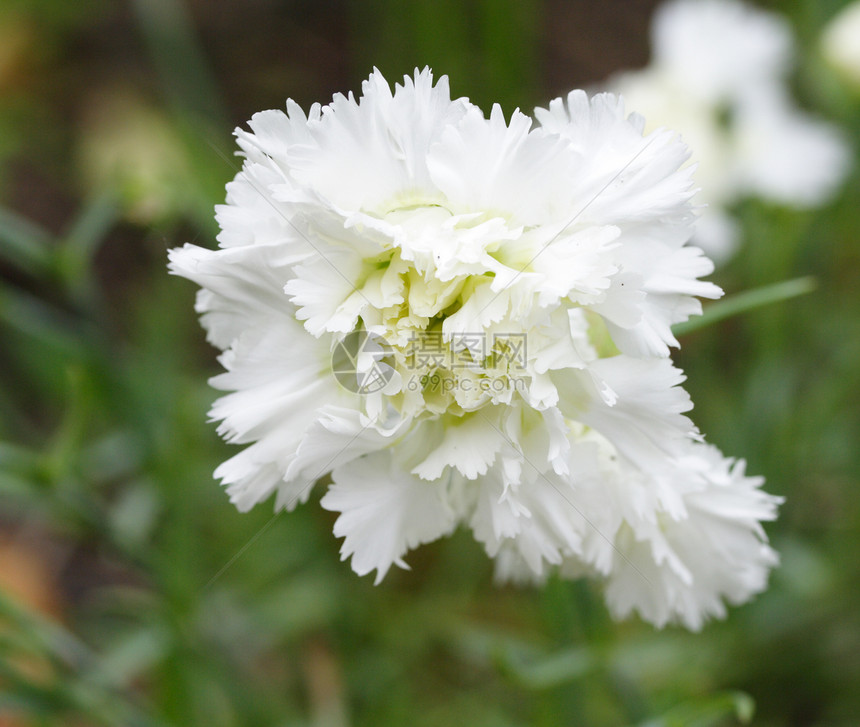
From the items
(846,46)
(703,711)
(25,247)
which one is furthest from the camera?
(846,46)

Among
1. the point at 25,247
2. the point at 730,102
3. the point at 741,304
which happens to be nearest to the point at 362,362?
the point at 741,304

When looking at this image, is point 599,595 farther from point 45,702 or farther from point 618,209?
point 45,702

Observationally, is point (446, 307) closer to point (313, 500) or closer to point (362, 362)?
point (362, 362)

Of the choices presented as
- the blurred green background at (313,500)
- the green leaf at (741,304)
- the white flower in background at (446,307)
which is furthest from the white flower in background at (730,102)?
the white flower in background at (446,307)

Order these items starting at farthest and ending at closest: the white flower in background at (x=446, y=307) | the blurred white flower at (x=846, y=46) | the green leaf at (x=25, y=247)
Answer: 1. the blurred white flower at (x=846, y=46)
2. the green leaf at (x=25, y=247)
3. the white flower in background at (x=446, y=307)

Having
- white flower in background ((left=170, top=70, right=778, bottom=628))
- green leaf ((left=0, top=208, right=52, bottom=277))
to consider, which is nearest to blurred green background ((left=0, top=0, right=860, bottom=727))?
green leaf ((left=0, top=208, right=52, bottom=277))

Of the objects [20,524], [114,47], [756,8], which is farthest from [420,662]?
[114,47]

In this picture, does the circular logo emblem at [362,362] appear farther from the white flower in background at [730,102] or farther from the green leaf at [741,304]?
the white flower in background at [730,102]
